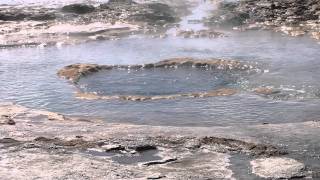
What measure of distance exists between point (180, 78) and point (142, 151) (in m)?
5.46

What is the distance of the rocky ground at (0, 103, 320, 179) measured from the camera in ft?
22.8

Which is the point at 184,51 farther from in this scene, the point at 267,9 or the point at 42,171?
the point at 42,171

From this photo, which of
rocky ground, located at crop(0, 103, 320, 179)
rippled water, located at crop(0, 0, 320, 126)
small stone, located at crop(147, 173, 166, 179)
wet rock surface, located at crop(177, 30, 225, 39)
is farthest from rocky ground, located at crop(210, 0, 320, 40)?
small stone, located at crop(147, 173, 166, 179)

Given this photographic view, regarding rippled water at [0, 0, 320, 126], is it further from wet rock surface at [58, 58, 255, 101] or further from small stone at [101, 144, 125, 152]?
small stone at [101, 144, 125, 152]

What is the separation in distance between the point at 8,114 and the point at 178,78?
4.62m

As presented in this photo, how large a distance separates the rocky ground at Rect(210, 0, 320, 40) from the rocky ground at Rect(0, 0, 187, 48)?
9.01 ft

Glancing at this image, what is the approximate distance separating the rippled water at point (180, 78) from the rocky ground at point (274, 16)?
122 cm

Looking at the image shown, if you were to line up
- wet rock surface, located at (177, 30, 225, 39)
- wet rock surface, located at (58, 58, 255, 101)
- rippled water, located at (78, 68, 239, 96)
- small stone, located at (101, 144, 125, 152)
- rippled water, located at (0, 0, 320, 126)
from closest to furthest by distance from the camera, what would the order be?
small stone, located at (101, 144, 125, 152) < rippled water, located at (0, 0, 320, 126) < rippled water, located at (78, 68, 239, 96) < wet rock surface, located at (58, 58, 255, 101) < wet rock surface, located at (177, 30, 225, 39)

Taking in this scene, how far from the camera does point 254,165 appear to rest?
7215 mm

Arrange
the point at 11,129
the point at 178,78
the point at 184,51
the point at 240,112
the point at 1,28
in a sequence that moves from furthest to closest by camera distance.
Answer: the point at 1,28, the point at 184,51, the point at 178,78, the point at 240,112, the point at 11,129

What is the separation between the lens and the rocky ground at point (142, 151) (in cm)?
695

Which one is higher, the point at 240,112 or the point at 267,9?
the point at 267,9

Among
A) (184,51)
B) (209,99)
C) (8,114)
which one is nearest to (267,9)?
(184,51)

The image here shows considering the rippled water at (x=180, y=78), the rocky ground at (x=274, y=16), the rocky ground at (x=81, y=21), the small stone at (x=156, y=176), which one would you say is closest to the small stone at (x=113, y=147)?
the small stone at (x=156, y=176)
